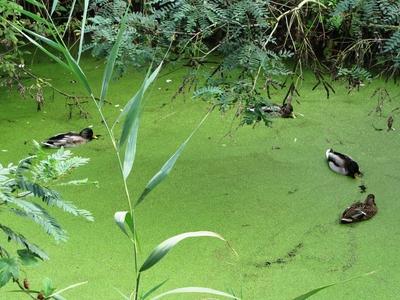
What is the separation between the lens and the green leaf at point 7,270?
985mm

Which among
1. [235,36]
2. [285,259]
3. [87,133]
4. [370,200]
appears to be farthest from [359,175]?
[87,133]

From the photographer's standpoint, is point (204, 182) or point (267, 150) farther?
point (267, 150)

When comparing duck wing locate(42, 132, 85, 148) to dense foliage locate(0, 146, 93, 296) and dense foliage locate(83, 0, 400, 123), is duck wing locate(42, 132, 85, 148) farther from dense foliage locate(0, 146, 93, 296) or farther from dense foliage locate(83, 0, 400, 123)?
Result: dense foliage locate(0, 146, 93, 296)

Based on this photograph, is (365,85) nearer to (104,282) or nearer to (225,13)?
(225,13)

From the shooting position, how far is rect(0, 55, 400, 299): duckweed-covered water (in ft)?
6.32

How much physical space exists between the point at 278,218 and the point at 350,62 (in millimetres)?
793

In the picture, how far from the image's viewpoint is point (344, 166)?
2457mm

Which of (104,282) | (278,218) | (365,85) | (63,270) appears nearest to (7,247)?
(63,270)

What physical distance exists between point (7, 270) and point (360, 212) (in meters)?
1.45

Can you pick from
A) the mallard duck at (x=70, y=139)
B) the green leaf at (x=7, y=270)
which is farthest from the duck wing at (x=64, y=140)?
the green leaf at (x=7, y=270)

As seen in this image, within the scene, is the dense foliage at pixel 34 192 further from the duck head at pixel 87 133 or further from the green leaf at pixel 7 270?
the duck head at pixel 87 133

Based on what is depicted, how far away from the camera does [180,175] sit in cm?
252

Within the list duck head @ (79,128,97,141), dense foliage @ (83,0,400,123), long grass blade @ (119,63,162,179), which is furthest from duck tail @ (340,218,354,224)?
long grass blade @ (119,63,162,179)

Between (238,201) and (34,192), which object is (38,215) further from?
(238,201)
